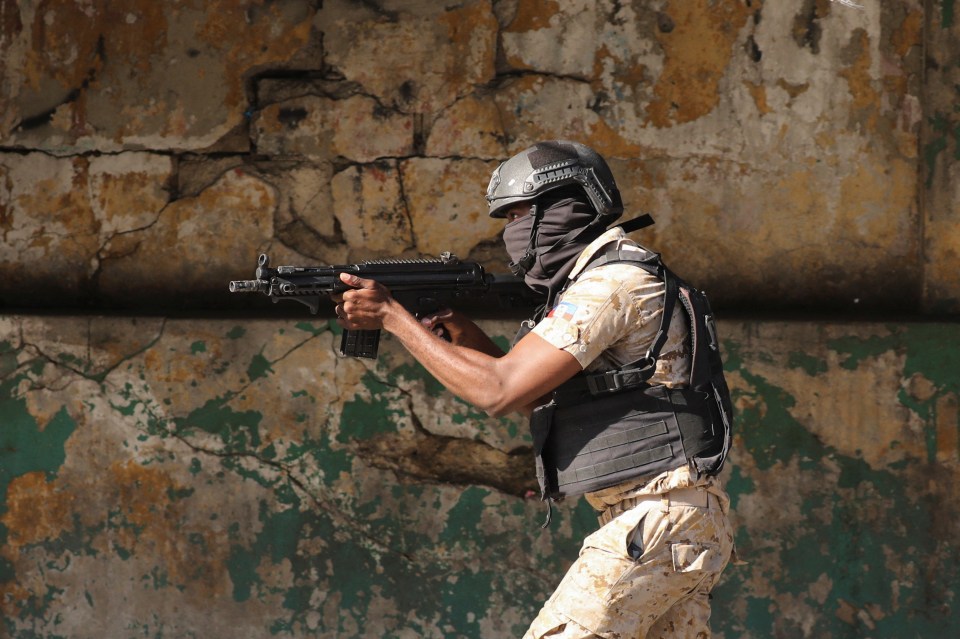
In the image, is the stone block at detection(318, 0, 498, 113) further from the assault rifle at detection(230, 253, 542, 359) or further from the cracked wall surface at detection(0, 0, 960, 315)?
the assault rifle at detection(230, 253, 542, 359)

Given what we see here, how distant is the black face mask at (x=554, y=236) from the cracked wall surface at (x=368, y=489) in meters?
1.13

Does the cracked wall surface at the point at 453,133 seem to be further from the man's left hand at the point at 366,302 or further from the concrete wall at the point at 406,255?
the man's left hand at the point at 366,302

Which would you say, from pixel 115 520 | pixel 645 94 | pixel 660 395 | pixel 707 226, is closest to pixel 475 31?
pixel 645 94

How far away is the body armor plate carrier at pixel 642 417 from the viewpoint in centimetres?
254

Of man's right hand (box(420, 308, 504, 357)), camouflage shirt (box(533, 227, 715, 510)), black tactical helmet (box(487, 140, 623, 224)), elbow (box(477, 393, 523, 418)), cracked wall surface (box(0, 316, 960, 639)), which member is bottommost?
cracked wall surface (box(0, 316, 960, 639))

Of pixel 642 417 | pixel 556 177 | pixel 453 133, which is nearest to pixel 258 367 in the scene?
pixel 453 133

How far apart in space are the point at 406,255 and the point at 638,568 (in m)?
1.79

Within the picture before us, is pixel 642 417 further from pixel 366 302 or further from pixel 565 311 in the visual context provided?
pixel 366 302

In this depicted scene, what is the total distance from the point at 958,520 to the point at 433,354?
2078 millimetres

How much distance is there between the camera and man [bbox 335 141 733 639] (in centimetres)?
247

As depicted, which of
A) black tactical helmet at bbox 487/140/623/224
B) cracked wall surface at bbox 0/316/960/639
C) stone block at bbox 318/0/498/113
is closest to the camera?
black tactical helmet at bbox 487/140/623/224

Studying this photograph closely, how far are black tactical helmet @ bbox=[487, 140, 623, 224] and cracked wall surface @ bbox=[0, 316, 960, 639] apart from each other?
1.19 m

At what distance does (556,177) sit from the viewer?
8.67 ft

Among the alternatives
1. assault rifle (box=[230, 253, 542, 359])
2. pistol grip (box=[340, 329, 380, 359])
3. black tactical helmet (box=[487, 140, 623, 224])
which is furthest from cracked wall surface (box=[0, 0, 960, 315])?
black tactical helmet (box=[487, 140, 623, 224])
